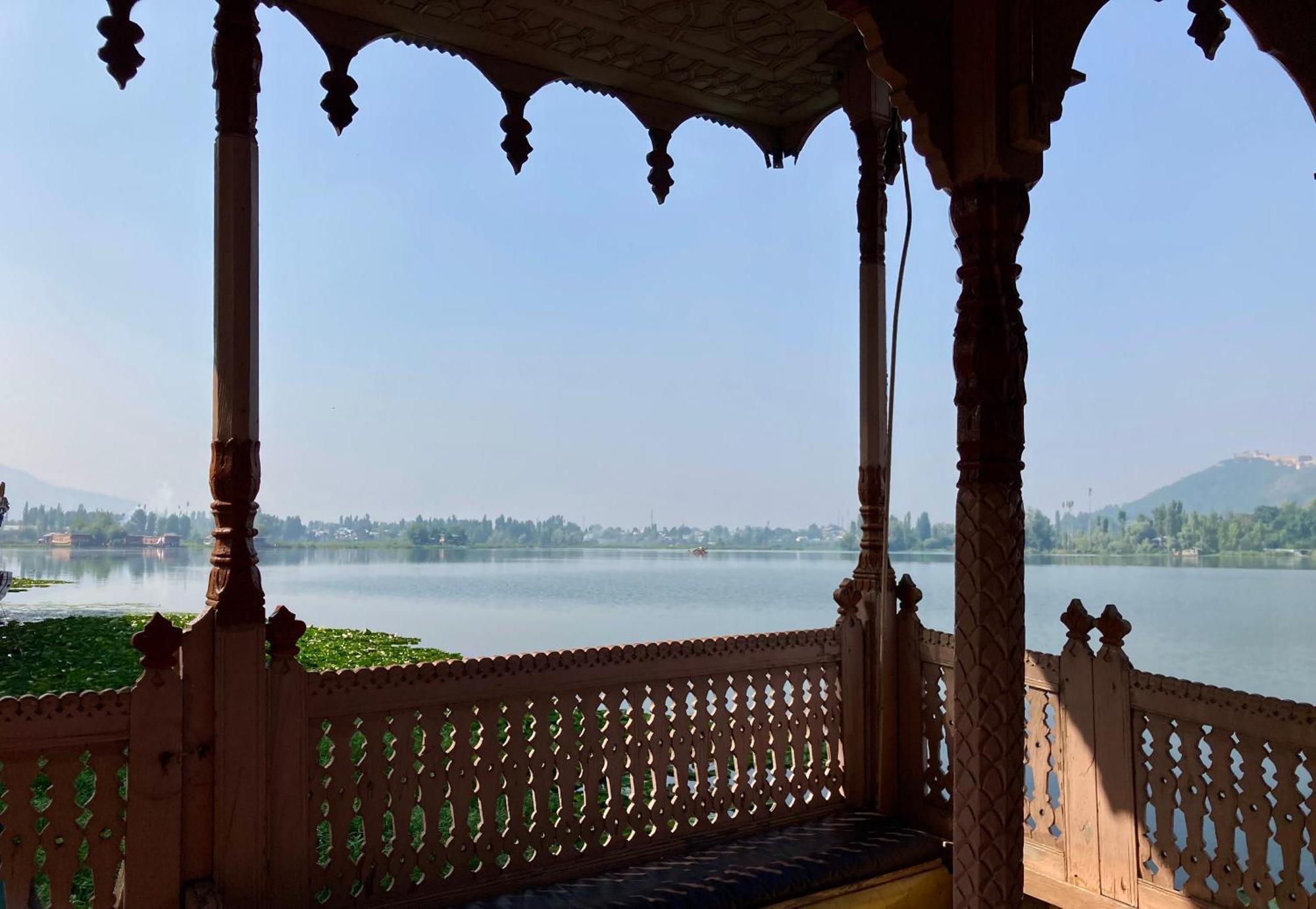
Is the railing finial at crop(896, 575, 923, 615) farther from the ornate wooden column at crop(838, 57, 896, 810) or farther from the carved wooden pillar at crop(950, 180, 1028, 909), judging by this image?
the carved wooden pillar at crop(950, 180, 1028, 909)

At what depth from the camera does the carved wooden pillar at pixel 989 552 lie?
1.76 meters

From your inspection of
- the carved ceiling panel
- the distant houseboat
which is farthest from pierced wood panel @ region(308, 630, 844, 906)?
the distant houseboat

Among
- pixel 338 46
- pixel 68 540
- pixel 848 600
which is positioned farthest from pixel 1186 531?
pixel 68 540

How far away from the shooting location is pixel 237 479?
8.44 feet

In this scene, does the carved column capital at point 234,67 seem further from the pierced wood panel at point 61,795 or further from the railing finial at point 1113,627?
the railing finial at point 1113,627

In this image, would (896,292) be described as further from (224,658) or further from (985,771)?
(224,658)

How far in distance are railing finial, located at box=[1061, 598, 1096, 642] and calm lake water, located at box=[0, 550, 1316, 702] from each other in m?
0.17

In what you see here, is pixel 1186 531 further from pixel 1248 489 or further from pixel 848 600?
pixel 848 600

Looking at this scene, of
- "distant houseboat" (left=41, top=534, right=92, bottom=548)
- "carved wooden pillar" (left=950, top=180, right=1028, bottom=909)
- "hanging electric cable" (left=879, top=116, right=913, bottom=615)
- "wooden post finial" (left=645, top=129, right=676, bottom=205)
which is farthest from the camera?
"distant houseboat" (left=41, top=534, right=92, bottom=548)

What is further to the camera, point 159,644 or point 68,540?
point 68,540

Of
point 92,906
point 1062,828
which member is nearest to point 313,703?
point 92,906

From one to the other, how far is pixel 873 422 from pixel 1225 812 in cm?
201

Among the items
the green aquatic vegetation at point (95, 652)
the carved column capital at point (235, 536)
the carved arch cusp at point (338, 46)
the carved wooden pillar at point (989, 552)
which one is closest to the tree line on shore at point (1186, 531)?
the carved wooden pillar at point (989, 552)

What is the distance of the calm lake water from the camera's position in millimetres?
8773
